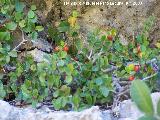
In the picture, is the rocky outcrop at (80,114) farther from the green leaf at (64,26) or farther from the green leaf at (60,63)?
the green leaf at (64,26)

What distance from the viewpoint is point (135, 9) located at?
2279 millimetres

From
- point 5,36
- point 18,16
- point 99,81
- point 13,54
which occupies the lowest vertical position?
point 99,81

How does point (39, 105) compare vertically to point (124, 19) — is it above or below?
below

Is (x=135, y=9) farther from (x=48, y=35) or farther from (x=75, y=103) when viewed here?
(x=75, y=103)

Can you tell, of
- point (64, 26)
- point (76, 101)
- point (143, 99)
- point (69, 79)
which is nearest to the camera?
point (143, 99)

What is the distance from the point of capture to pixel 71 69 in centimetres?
164

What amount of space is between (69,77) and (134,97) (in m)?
1.17

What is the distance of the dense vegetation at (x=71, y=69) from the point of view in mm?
1612

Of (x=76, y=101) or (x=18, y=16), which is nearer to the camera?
(x=76, y=101)

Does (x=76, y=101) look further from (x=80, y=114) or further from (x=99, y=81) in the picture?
(x=80, y=114)

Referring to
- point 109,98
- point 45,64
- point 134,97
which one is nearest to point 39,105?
point 45,64

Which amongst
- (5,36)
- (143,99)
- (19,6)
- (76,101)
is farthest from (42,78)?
(143,99)

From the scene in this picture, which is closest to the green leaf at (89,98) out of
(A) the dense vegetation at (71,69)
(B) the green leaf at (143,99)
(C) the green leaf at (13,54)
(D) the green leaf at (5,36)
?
(A) the dense vegetation at (71,69)

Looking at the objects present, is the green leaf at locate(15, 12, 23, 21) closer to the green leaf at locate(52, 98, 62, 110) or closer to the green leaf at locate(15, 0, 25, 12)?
the green leaf at locate(15, 0, 25, 12)
